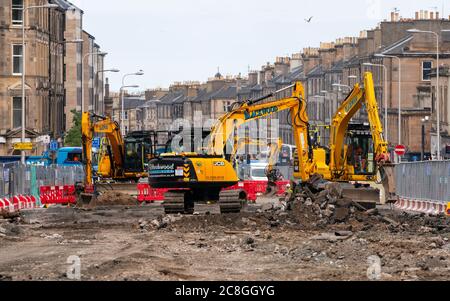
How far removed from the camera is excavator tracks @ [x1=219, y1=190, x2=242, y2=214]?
4512 cm

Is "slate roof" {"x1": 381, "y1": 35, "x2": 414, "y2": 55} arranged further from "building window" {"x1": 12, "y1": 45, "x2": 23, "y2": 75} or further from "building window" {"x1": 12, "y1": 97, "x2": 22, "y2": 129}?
"building window" {"x1": 12, "y1": 97, "x2": 22, "y2": 129}

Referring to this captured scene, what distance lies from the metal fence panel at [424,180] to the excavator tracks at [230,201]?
27.9ft

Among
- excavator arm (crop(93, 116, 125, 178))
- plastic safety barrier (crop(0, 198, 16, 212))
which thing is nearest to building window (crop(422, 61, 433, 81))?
excavator arm (crop(93, 116, 125, 178))

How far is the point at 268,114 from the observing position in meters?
49.5

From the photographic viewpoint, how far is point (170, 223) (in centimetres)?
3884

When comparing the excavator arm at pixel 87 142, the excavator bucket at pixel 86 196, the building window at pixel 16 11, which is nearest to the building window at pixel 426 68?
the building window at pixel 16 11

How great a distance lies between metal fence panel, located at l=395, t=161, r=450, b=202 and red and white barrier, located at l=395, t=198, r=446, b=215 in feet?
0.55

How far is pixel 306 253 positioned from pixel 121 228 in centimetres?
1210

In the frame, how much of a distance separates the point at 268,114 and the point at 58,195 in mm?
14281

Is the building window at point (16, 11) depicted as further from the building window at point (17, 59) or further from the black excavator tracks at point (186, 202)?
the black excavator tracks at point (186, 202)

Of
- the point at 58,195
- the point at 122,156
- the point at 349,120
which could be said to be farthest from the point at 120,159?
the point at 349,120

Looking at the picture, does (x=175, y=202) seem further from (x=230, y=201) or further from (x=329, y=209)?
(x=329, y=209)
